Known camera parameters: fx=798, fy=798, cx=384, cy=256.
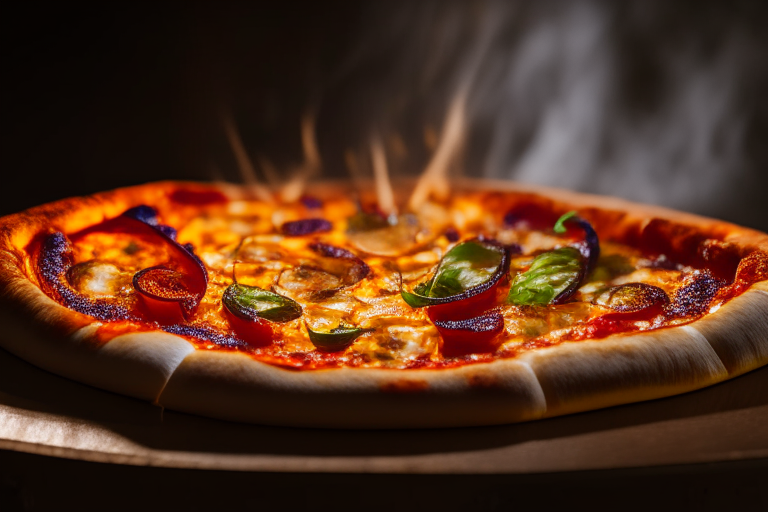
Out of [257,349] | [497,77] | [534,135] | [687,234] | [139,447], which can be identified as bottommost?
[139,447]

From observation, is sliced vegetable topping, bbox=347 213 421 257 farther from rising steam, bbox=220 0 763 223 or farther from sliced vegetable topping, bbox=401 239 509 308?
rising steam, bbox=220 0 763 223

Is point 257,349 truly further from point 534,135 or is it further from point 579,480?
point 534,135

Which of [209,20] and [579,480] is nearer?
[579,480]

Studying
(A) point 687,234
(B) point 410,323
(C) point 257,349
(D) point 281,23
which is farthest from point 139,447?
(D) point 281,23

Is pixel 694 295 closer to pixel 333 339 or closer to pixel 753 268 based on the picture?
pixel 753 268

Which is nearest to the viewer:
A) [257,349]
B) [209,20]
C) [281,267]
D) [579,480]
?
[579,480]

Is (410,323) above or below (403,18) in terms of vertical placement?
below

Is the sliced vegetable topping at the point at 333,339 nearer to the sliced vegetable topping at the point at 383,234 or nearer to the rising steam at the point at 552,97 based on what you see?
the sliced vegetable topping at the point at 383,234

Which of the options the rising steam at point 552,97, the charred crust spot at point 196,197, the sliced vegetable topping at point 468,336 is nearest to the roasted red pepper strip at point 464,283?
the sliced vegetable topping at point 468,336
